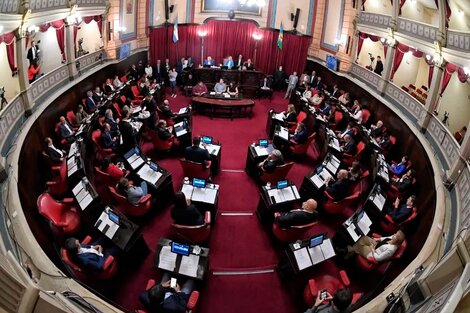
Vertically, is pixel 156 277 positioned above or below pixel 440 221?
below

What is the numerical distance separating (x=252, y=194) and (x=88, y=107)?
600cm

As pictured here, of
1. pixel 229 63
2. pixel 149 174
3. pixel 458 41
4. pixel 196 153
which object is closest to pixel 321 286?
pixel 196 153

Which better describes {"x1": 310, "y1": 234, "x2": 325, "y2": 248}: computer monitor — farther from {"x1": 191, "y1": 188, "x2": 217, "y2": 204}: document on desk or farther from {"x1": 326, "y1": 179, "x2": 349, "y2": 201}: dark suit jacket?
{"x1": 191, "y1": 188, "x2": 217, "y2": 204}: document on desk

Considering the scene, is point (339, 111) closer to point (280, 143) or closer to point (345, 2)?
point (280, 143)

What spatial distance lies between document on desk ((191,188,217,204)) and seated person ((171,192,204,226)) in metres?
0.79

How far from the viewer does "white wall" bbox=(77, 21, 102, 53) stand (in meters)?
15.1

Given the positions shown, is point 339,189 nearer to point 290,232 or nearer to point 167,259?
point 290,232

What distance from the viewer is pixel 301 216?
5.77 m

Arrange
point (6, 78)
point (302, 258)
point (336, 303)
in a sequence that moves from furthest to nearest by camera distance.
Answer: point (6, 78) < point (302, 258) < point (336, 303)

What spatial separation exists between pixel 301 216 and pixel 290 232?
0.41 metres

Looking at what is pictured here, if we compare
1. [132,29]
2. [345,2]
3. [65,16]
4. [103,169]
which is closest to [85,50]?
[132,29]

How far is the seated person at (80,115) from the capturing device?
368 inches

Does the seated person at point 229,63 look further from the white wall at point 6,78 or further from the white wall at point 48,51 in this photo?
the white wall at point 6,78

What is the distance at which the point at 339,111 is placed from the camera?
440 inches
